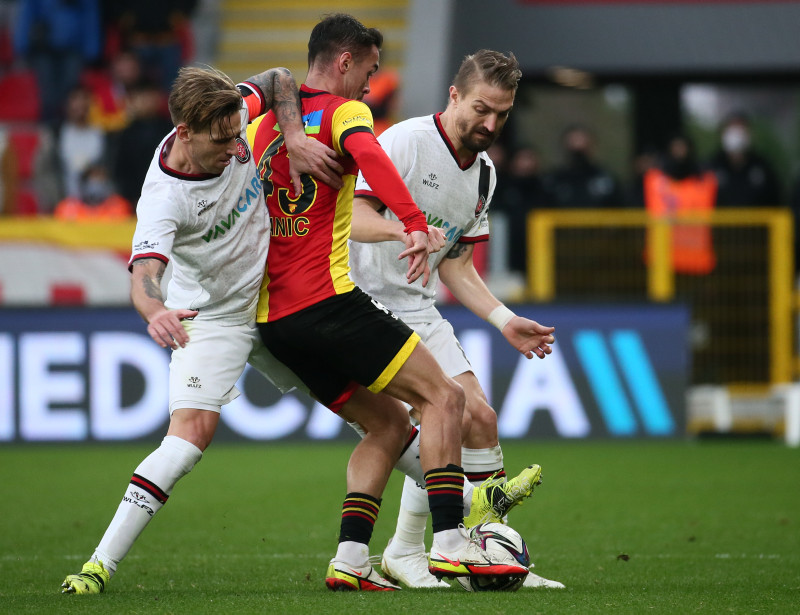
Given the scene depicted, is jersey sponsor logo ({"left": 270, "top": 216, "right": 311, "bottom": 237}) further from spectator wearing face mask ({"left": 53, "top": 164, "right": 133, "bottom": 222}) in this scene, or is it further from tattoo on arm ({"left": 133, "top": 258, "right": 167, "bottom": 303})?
spectator wearing face mask ({"left": 53, "top": 164, "right": 133, "bottom": 222})

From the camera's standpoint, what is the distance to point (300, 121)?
204 inches

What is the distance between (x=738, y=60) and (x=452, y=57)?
12.2 ft

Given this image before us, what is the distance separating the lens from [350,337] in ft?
16.4

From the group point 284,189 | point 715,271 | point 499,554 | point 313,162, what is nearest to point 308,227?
point 284,189

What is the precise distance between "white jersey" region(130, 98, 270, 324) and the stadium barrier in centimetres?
768

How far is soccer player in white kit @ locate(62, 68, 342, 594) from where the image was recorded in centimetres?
481

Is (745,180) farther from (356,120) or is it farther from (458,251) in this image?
(356,120)

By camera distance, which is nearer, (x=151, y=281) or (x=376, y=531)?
(x=151, y=281)

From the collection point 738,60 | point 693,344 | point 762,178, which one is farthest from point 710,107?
point 693,344

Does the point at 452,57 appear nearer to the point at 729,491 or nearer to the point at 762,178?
the point at 762,178

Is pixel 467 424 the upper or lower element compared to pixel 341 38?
lower

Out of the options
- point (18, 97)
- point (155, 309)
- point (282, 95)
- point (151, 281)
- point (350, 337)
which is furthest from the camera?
point (18, 97)

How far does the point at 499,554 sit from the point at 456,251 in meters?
1.54

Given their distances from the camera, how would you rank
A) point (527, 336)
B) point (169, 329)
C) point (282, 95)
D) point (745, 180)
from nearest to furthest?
point (169, 329) → point (282, 95) → point (527, 336) → point (745, 180)
